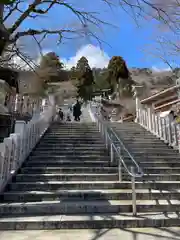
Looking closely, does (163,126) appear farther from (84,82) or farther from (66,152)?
(84,82)

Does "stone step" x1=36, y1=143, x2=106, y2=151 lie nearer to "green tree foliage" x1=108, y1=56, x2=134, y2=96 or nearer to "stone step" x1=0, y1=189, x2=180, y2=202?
"stone step" x1=0, y1=189, x2=180, y2=202

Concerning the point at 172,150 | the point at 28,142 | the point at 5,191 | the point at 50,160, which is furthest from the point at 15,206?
the point at 172,150

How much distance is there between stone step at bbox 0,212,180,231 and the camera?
4.14m

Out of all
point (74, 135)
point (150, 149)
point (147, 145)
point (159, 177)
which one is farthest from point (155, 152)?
point (74, 135)

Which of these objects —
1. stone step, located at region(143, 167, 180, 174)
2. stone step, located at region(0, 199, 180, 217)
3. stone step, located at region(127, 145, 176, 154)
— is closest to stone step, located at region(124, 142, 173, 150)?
stone step, located at region(127, 145, 176, 154)

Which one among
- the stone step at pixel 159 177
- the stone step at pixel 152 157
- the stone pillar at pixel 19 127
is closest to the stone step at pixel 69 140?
the stone step at pixel 152 157

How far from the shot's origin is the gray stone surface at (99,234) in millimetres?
3715

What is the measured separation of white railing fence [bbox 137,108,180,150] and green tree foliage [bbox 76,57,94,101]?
25.3m

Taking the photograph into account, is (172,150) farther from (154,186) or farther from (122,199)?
(122,199)

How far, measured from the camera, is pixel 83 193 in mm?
5293

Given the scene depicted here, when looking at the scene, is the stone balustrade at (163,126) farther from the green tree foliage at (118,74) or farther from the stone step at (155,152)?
the green tree foliage at (118,74)

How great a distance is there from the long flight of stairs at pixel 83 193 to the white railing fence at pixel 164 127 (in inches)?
35.7

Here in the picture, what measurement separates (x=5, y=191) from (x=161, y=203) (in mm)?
3611

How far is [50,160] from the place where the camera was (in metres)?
7.50
